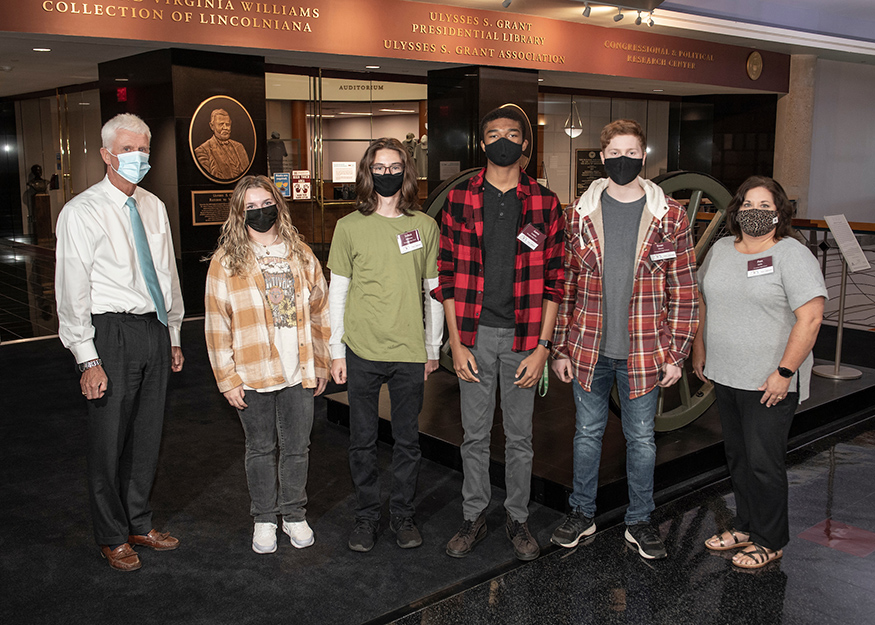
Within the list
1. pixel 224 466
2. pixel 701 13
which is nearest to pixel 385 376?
pixel 224 466

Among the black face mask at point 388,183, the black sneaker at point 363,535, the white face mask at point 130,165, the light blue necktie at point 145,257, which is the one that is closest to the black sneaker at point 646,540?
the black sneaker at point 363,535

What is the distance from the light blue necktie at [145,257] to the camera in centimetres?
311

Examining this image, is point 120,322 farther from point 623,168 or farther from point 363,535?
point 623,168

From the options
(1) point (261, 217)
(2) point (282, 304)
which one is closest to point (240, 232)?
(1) point (261, 217)

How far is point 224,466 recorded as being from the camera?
170 inches

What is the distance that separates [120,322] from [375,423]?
43.6 inches

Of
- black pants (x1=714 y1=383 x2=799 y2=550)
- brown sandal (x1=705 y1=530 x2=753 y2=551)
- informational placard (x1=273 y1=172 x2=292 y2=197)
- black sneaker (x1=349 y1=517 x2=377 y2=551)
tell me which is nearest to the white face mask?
black sneaker (x1=349 y1=517 x2=377 y2=551)

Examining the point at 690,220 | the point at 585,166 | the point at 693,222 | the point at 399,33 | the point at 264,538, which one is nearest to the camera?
the point at 264,538

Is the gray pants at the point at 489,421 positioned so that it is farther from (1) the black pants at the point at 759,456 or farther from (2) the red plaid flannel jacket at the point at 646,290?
(1) the black pants at the point at 759,456

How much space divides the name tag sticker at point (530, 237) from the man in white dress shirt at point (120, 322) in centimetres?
142

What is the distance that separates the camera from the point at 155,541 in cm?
332

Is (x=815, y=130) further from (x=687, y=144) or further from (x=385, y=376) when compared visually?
(x=385, y=376)

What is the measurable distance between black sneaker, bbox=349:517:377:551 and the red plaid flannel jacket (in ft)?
3.59

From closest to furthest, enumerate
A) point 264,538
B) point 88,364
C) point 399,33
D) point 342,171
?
1. point 88,364
2. point 264,538
3. point 399,33
4. point 342,171
